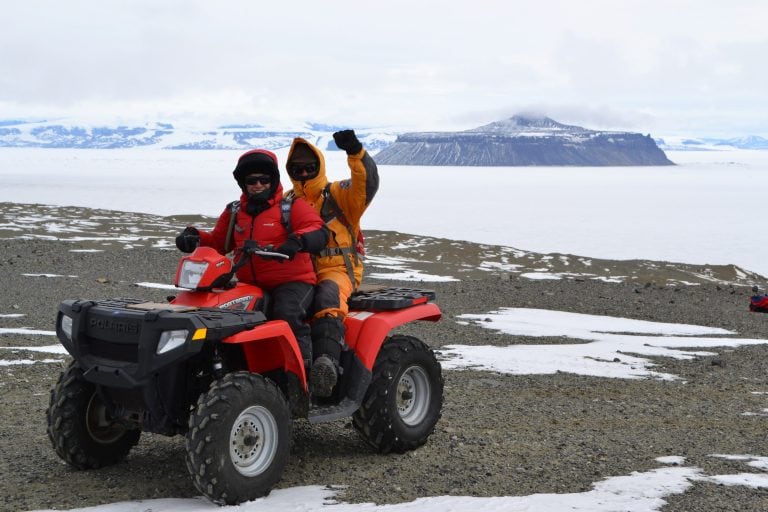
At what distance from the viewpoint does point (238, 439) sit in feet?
17.7

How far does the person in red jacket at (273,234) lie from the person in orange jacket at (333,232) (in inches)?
4.7

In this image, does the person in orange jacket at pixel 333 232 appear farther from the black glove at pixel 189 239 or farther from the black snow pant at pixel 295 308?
the black glove at pixel 189 239

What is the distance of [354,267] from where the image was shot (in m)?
6.68

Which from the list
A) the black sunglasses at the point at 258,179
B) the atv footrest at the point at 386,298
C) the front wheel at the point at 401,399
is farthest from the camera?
the atv footrest at the point at 386,298

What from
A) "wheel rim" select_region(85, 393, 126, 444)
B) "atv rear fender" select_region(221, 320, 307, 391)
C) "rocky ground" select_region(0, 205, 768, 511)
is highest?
"atv rear fender" select_region(221, 320, 307, 391)

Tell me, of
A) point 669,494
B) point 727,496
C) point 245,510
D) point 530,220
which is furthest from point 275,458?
point 530,220

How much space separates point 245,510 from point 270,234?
186 cm

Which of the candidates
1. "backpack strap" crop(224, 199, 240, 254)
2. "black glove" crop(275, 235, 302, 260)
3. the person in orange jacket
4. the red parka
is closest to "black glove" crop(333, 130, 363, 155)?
the person in orange jacket

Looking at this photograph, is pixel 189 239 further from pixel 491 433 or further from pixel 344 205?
pixel 491 433

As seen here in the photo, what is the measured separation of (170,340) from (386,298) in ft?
6.97

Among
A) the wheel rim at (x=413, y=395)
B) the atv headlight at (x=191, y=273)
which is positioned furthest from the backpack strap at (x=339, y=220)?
the atv headlight at (x=191, y=273)

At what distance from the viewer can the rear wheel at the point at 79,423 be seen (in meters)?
5.73

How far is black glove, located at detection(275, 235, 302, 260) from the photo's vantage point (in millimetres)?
5516

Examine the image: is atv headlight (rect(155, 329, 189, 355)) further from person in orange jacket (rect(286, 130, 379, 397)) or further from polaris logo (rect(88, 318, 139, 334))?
person in orange jacket (rect(286, 130, 379, 397))
